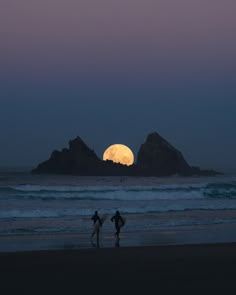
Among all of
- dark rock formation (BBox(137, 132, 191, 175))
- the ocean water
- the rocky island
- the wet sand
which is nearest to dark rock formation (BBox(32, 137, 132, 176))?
the rocky island

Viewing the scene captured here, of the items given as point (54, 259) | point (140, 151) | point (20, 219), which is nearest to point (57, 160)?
point (140, 151)

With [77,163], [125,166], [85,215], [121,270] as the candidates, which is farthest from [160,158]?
[121,270]

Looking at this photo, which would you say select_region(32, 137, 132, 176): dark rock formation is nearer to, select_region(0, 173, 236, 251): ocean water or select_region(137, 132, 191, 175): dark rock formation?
select_region(137, 132, 191, 175): dark rock formation

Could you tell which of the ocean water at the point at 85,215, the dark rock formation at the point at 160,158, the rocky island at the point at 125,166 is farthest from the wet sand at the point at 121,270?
the dark rock formation at the point at 160,158

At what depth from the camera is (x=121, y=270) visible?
12.6m

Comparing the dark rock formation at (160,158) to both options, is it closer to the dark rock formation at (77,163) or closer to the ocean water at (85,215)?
the dark rock formation at (77,163)

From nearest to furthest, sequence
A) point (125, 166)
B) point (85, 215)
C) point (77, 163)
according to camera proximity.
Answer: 1. point (85, 215)
2. point (125, 166)
3. point (77, 163)

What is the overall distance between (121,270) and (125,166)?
7004 centimetres

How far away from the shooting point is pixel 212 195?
48281 millimetres

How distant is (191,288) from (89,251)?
5558mm

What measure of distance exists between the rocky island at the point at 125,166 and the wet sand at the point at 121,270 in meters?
65.3

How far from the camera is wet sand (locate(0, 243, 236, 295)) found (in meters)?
10.7

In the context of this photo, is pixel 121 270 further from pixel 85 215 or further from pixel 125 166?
pixel 125 166

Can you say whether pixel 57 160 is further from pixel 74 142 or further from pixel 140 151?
pixel 140 151
